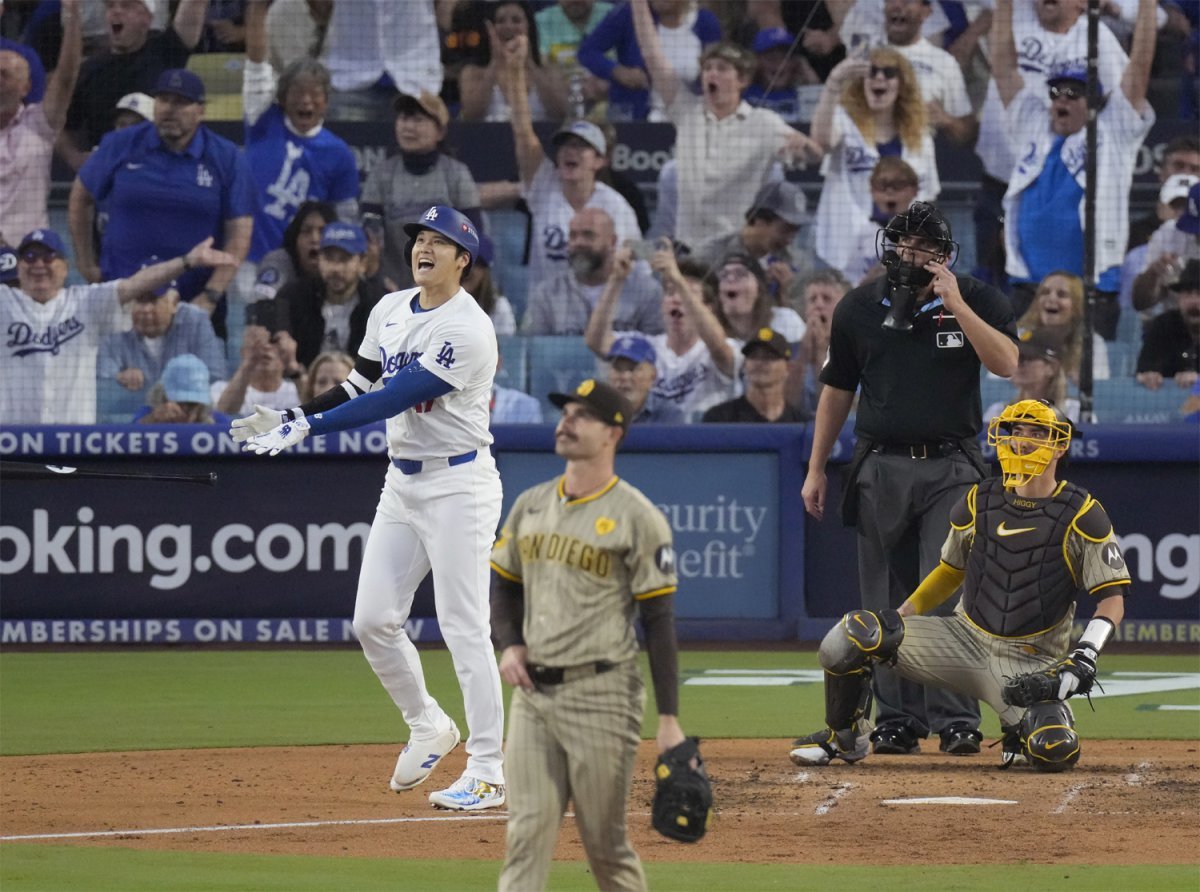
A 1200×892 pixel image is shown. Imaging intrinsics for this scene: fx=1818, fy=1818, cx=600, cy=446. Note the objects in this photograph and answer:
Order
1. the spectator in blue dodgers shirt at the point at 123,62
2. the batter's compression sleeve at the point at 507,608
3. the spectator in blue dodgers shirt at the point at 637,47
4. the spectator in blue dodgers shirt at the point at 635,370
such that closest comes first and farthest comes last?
the batter's compression sleeve at the point at 507,608
the spectator in blue dodgers shirt at the point at 635,370
the spectator in blue dodgers shirt at the point at 123,62
the spectator in blue dodgers shirt at the point at 637,47

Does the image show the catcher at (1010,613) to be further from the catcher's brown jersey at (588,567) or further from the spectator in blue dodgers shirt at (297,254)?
the spectator in blue dodgers shirt at (297,254)

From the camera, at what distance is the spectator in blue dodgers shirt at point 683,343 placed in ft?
39.2

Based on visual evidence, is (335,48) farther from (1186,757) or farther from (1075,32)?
(1186,757)

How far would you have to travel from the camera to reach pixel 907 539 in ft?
24.4

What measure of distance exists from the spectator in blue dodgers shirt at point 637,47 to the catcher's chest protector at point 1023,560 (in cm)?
704

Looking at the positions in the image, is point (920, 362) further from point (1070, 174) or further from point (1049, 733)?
point (1070, 174)

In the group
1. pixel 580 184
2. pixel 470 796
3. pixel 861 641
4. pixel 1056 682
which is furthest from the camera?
pixel 580 184

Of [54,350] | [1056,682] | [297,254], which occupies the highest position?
[297,254]

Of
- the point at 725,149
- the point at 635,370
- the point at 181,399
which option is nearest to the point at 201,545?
the point at 181,399

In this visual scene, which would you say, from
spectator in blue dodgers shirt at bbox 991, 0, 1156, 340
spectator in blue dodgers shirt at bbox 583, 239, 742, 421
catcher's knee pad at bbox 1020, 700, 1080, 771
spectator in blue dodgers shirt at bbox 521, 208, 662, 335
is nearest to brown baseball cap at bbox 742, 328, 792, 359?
spectator in blue dodgers shirt at bbox 583, 239, 742, 421

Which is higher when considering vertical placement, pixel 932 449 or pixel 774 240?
pixel 774 240

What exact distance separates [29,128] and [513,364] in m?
3.93

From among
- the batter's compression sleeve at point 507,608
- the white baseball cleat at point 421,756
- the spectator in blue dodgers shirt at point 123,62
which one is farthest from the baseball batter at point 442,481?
the spectator in blue dodgers shirt at point 123,62

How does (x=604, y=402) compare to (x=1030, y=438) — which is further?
(x=1030, y=438)
